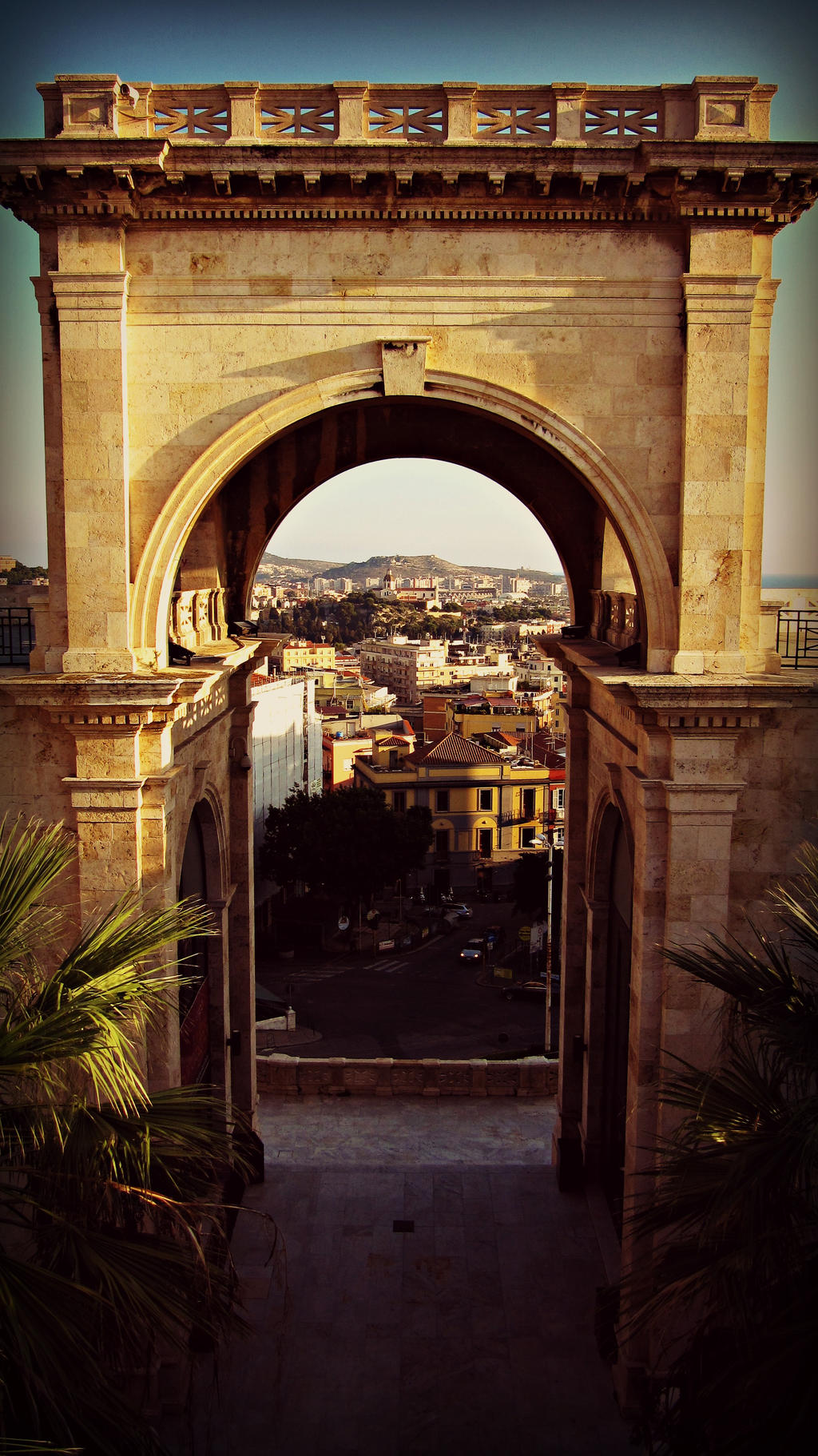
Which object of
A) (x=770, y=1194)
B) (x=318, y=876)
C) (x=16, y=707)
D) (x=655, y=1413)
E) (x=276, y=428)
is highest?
(x=276, y=428)

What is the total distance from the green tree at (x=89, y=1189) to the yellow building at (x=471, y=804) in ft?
201

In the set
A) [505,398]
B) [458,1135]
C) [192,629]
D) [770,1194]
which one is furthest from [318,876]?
[770,1194]

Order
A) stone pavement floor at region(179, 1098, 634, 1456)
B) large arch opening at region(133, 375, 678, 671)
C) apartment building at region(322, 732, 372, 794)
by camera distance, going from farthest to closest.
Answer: apartment building at region(322, 732, 372, 794)
large arch opening at region(133, 375, 678, 671)
stone pavement floor at region(179, 1098, 634, 1456)

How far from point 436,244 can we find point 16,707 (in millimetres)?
7275

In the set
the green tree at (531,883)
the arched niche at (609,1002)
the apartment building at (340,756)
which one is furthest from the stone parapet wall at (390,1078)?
the apartment building at (340,756)

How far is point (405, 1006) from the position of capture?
53.3 m

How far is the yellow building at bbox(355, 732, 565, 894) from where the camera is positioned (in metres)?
72.2

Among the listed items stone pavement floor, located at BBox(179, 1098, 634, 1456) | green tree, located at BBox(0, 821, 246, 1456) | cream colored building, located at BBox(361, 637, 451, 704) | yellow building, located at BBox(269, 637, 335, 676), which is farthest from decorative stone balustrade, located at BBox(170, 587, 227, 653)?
cream colored building, located at BBox(361, 637, 451, 704)

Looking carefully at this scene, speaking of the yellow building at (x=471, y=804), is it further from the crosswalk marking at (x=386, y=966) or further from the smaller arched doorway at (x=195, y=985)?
the smaller arched doorway at (x=195, y=985)

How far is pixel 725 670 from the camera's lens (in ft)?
44.2

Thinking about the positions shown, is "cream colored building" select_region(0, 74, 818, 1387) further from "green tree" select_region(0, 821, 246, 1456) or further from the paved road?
the paved road

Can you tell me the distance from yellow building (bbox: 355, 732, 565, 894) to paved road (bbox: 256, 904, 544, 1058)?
354 inches

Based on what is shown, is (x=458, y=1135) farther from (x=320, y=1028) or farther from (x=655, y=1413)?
(x=320, y=1028)

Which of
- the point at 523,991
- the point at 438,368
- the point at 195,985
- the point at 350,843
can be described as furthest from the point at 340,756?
the point at 438,368
